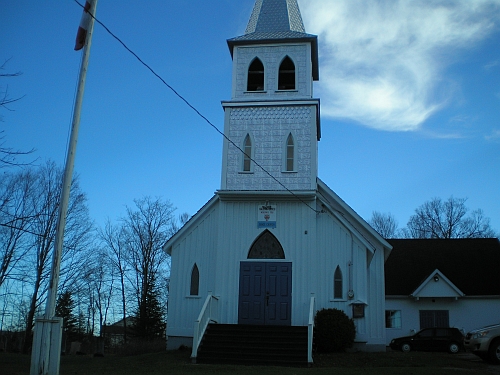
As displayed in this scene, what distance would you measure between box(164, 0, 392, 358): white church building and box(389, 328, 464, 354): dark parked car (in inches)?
249

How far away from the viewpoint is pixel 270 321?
19875 mm

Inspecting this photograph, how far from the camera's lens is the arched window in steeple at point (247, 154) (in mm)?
21328

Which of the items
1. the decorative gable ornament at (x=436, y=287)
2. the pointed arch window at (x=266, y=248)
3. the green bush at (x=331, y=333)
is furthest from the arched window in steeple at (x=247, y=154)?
the decorative gable ornament at (x=436, y=287)

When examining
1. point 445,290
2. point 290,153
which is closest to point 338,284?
point 290,153

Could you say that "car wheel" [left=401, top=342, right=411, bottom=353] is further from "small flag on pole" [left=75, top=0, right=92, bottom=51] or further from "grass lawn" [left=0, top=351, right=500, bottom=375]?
"small flag on pole" [left=75, top=0, right=92, bottom=51]

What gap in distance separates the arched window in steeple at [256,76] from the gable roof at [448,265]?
15.4 meters

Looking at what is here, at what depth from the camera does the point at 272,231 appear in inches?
814

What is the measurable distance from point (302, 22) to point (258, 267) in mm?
10843

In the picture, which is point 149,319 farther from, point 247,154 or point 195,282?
point 247,154

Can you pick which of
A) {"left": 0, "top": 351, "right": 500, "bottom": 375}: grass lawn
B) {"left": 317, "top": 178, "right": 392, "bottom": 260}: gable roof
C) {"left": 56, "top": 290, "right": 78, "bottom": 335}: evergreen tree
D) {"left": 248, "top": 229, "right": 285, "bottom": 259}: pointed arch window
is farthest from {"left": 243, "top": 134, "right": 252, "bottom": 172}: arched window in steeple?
{"left": 56, "top": 290, "right": 78, "bottom": 335}: evergreen tree

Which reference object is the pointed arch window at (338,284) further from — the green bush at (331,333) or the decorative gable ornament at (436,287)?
the decorative gable ornament at (436,287)

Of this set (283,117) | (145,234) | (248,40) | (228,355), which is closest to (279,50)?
(248,40)

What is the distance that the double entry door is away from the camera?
19.9 metres

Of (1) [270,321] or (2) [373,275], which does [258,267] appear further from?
(2) [373,275]
